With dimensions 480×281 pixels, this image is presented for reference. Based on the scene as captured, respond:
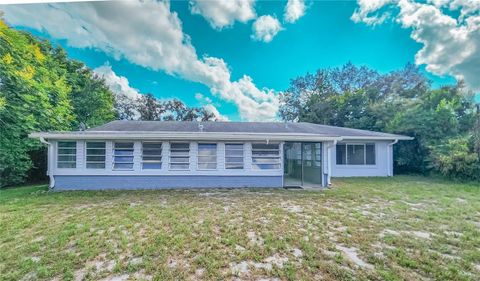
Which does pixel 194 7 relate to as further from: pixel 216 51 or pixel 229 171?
pixel 229 171

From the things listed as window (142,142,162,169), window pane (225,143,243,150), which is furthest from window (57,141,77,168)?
window pane (225,143,243,150)

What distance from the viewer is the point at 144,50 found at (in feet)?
19.3

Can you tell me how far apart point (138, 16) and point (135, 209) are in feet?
14.6

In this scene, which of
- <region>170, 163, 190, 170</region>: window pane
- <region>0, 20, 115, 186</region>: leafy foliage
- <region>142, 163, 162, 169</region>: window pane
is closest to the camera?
<region>142, 163, 162, 169</region>: window pane

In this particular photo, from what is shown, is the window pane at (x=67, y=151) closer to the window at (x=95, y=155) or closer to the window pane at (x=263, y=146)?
the window at (x=95, y=155)

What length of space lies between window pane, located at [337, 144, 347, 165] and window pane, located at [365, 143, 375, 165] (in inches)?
48.0

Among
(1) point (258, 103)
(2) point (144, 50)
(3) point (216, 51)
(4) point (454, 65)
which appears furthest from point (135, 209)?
(4) point (454, 65)

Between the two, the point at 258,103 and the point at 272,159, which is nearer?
the point at 272,159

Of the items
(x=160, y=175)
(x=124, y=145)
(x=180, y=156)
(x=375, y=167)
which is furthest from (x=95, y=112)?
(x=375, y=167)

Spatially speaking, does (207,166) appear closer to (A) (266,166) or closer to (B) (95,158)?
(A) (266,166)

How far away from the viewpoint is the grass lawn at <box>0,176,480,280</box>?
281 centimetres

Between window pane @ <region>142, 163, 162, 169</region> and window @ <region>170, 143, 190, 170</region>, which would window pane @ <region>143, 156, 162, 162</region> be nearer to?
window pane @ <region>142, 163, 162, 169</region>

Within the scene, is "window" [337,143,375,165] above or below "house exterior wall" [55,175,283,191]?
above

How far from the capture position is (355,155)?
1173 cm
